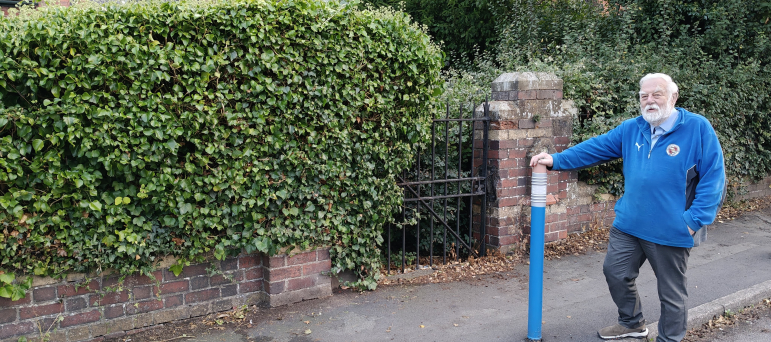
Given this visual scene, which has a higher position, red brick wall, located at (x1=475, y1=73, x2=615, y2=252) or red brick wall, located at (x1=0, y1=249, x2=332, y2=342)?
red brick wall, located at (x1=475, y1=73, x2=615, y2=252)

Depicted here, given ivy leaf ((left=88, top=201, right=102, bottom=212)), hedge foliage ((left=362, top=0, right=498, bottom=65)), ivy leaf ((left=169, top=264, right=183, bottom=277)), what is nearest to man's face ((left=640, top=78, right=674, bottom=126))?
ivy leaf ((left=169, top=264, right=183, bottom=277))

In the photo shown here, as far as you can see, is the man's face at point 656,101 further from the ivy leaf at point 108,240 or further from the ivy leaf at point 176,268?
the ivy leaf at point 108,240

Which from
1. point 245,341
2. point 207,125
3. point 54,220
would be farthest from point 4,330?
point 207,125

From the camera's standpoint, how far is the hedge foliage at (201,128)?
131 inches

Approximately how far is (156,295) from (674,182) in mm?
3591

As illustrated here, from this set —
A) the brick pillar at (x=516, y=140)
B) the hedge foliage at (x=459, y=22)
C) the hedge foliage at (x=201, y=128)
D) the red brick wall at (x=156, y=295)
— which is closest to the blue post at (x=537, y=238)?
the hedge foliage at (x=201, y=128)

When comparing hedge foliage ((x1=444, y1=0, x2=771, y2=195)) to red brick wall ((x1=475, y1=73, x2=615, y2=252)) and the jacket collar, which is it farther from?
the jacket collar

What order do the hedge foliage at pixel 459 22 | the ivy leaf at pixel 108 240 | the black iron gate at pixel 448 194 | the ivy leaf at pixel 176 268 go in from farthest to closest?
1. the hedge foliage at pixel 459 22
2. the black iron gate at pixel 448 194
3. the ivy leaf at pixel 176 268
4. the ivy leaf at pixel 108 240

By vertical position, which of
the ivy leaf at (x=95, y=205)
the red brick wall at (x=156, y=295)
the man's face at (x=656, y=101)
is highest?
the man's face at (x=656, y=101)

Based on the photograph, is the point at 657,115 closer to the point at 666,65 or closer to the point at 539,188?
the point at 539,188

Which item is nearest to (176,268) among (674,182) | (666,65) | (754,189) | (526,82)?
(674,182)

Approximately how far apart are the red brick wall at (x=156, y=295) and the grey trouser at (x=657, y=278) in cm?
223

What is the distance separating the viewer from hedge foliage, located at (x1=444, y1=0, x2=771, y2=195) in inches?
264

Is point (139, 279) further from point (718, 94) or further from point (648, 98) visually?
point (718, 94)
